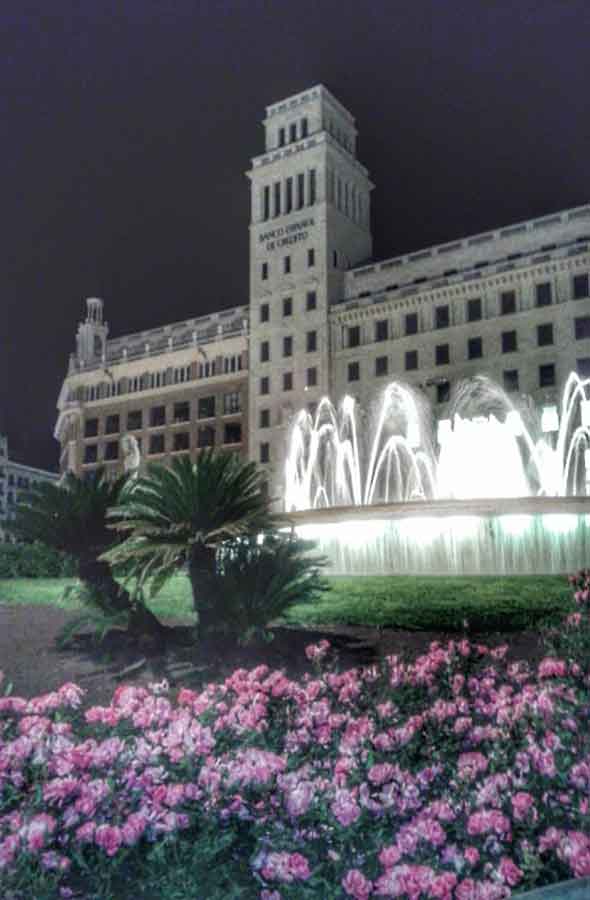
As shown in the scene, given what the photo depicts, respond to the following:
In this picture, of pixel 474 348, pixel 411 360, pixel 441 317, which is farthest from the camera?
pixel 411 360

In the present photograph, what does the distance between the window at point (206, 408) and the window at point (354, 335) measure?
15241 mm

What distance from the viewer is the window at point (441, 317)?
2228 inches

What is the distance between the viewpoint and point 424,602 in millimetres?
15383

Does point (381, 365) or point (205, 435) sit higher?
point (381, 365)

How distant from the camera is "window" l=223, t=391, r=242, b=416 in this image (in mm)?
69625

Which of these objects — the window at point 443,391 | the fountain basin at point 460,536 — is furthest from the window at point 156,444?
the fountain basin at point 460,536

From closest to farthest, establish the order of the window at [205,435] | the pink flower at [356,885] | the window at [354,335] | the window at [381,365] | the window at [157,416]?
the pink flower at [356,885] < the window at [381,365] < the window at [354,335] < the window at [205,435] < the window at [157,416]

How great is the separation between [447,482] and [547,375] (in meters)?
12.3

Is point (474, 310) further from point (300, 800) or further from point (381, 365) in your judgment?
point (300, 800)

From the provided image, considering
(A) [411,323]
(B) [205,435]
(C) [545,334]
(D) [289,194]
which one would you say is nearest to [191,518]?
(C) [545,334]

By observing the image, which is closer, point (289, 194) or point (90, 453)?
point (289, 194)

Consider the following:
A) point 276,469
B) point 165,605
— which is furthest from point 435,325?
point 165,605

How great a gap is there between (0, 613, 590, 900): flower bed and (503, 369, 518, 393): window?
47989 millimetres

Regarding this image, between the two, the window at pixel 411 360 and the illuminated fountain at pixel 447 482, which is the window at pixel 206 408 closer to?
the illuminated fountain at pixel 447 482
